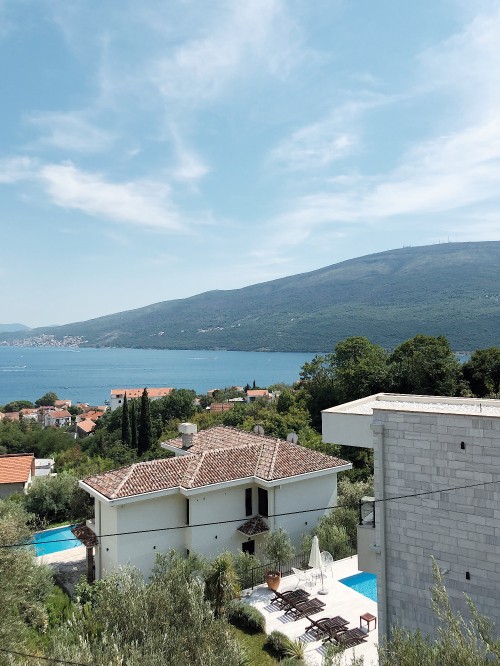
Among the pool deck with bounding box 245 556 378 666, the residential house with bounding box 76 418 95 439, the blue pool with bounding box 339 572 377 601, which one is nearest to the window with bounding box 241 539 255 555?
the pool deck with bounding box 245 556 378 666

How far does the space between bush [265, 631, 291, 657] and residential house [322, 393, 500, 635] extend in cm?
304

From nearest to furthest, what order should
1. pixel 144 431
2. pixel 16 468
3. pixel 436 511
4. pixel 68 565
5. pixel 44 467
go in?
pixel 436 511, pixel 68 565, pixel 16 468, pixel 44 467, pixel 144 431

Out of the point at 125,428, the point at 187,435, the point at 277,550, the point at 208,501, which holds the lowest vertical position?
the point at 125,428

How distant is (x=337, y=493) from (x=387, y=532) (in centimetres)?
1112

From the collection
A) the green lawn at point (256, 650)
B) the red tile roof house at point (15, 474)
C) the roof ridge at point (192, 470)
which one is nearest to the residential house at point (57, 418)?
the red tile roof house at point (15, 474)

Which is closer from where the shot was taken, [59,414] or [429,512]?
[429,512]

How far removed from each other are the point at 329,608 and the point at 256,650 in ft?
9.67

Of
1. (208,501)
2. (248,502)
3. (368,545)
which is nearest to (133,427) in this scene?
(248,502)

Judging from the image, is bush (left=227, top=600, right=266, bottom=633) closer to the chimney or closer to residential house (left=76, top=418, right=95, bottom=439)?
the chimney

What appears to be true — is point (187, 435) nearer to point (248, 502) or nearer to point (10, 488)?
point (248, 502)

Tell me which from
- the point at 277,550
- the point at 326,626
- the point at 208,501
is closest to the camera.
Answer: the point at 326,626

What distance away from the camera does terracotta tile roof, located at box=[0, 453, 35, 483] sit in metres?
30.0

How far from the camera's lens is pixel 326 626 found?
12.2 meters

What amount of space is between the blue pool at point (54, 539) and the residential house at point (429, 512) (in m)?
15.5
